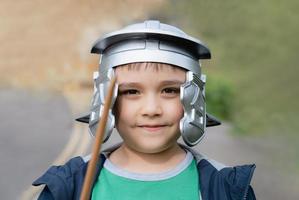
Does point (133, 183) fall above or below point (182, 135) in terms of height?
below

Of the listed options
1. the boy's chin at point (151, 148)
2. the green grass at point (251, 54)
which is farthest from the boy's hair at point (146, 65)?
the green grass at point (251, 54)

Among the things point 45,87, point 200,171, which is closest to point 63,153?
point 45,87

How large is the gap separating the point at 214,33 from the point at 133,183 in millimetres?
8752

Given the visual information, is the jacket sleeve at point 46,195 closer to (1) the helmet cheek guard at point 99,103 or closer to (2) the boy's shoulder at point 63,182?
(2) the boy's shoulder at point 63,182

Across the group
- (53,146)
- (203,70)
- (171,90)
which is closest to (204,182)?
(171,90)

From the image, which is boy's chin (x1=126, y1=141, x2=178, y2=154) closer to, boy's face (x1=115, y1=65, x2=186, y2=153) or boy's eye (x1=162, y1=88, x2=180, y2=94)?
boy's face (x1=115, y1=65, x2=186, y2=153)

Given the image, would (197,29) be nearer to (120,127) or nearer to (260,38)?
(260,38)

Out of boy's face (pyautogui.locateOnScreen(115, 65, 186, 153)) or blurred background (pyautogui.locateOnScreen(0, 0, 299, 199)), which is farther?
blurred background (pyautogui.locateOnScreen(0, 0, 299, 199))

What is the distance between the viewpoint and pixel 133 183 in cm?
267

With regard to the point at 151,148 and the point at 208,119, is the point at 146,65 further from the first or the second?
the point at 208,119

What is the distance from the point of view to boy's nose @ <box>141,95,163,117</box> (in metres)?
2.59

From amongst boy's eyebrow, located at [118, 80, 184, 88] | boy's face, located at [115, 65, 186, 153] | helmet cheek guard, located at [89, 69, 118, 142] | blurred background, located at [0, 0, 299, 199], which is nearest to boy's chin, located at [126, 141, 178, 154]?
boy's face, located at [115, 65, 186, 153]

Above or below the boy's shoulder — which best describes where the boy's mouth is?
above

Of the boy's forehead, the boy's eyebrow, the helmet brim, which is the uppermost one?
the boy's forehead
